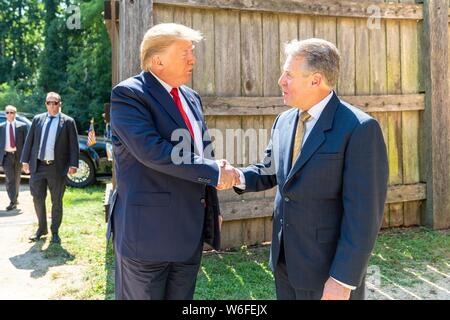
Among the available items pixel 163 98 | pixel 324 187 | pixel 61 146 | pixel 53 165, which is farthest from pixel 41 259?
pixel 324 187

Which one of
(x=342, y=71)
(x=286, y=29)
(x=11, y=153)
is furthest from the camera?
(x=11, y=153)

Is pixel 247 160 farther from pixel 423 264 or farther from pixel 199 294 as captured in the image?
pixel 423 264

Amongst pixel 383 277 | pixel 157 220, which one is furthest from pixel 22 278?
pixel 383 277

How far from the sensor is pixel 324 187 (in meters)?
2.20

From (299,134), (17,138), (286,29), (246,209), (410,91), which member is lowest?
(246,209)

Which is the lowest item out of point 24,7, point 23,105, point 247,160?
point 247,160

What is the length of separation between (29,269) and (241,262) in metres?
2.23

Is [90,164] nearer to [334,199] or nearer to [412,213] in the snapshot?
[412,213]

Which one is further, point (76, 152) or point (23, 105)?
point (23, 105)

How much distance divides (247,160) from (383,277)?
1777 millimetres

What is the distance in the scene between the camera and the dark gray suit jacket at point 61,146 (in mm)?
6371

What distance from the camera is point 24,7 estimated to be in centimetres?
3123

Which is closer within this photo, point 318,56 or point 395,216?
point 318,56

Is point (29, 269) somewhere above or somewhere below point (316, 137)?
below
